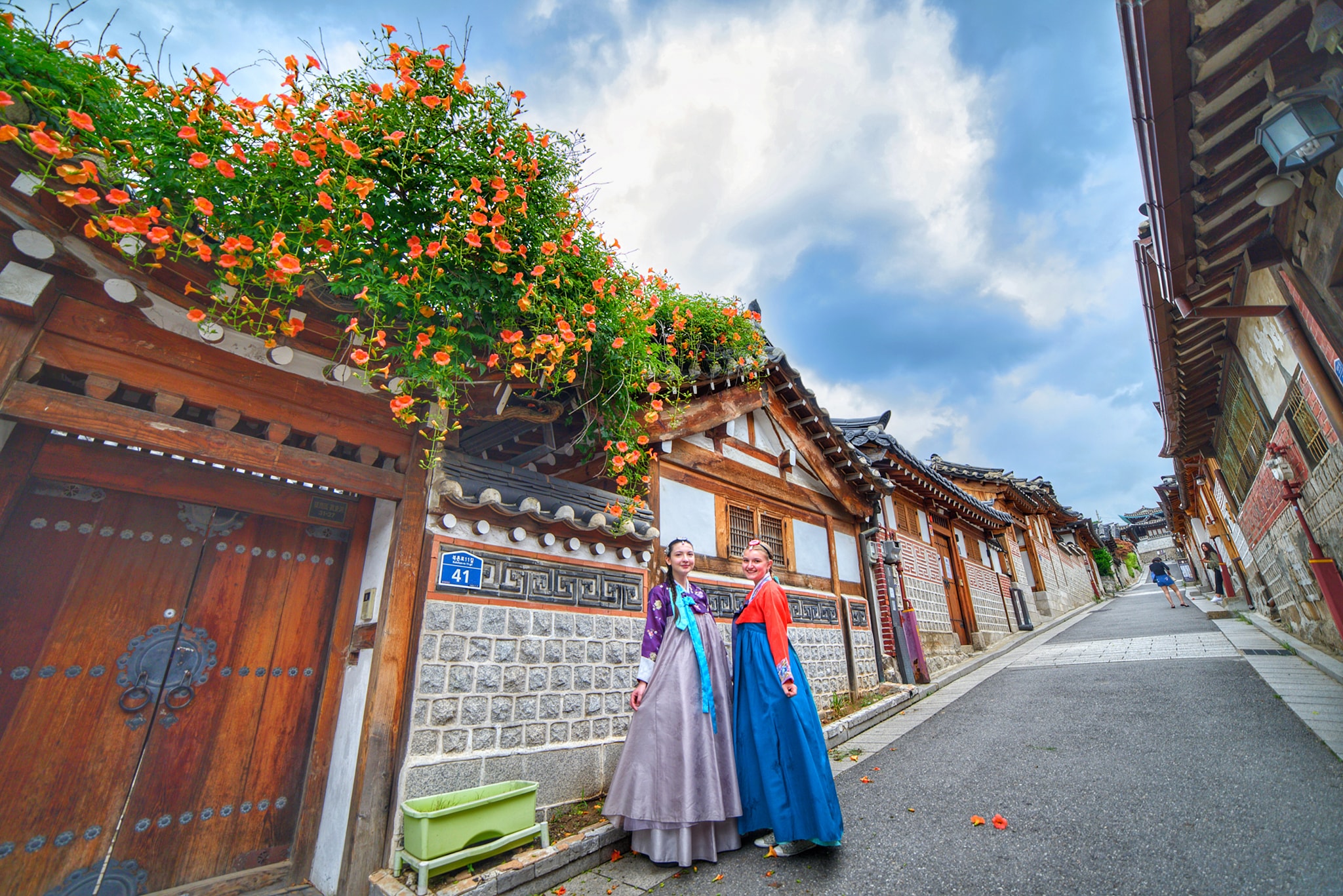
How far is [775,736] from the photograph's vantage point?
379 cm

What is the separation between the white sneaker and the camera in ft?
11.8

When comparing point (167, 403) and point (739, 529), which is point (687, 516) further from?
point (167, 403)

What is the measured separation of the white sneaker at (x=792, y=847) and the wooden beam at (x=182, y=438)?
367 cm

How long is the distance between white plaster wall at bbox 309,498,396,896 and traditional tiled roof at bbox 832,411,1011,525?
8.44 m

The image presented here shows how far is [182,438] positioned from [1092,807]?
6.41 meters

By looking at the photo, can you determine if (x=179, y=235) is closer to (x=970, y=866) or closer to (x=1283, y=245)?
(x=970, y=866)

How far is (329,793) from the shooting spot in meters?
3.69

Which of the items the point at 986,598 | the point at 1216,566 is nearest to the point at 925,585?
the point at 986,598

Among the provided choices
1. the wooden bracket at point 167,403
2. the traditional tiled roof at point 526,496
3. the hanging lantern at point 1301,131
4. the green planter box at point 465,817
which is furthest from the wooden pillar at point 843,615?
the wooden bracket at point 167,403

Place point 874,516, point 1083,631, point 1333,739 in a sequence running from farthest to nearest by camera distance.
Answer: point 1083,631 → point 874,516 → point 1333,739

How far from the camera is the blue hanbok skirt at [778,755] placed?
352 centimetres

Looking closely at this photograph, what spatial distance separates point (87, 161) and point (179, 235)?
0.49m

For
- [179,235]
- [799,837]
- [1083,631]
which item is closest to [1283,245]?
[799,837]

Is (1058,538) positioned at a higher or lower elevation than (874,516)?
higher
